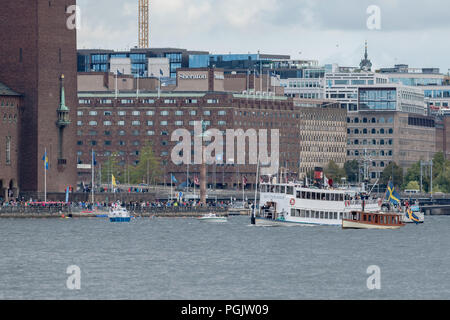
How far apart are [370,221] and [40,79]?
181 ft

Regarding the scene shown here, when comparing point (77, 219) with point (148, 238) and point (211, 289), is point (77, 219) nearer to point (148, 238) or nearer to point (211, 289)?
point (148, 238)

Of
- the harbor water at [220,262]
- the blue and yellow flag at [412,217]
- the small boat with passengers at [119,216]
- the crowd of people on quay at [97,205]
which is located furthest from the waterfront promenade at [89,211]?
the blue and yellow flag at [412,217]

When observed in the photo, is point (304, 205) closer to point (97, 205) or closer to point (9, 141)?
point (97, 205)

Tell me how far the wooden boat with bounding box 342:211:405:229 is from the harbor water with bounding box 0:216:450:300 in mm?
1230

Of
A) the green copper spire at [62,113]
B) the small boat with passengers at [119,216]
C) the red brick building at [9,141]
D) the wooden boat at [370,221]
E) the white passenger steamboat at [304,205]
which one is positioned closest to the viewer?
the white passenger steamboat at [304,205]

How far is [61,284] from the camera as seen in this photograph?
88.5m

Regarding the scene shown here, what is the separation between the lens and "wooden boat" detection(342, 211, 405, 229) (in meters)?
145

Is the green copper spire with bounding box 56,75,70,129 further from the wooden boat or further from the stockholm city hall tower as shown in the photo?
the wooden boat

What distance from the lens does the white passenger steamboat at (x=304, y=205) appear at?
14100 cm

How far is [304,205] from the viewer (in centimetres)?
14225

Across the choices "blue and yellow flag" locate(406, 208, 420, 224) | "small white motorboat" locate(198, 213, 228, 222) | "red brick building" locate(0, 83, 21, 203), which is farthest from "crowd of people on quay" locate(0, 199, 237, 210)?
"blue and yellow flag" locate(406, 208, 420, 224)

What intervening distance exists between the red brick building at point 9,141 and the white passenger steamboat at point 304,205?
50097 millimetres

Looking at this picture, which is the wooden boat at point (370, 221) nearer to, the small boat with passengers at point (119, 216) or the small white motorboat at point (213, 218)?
the small white motorboat at point (213, 218)
